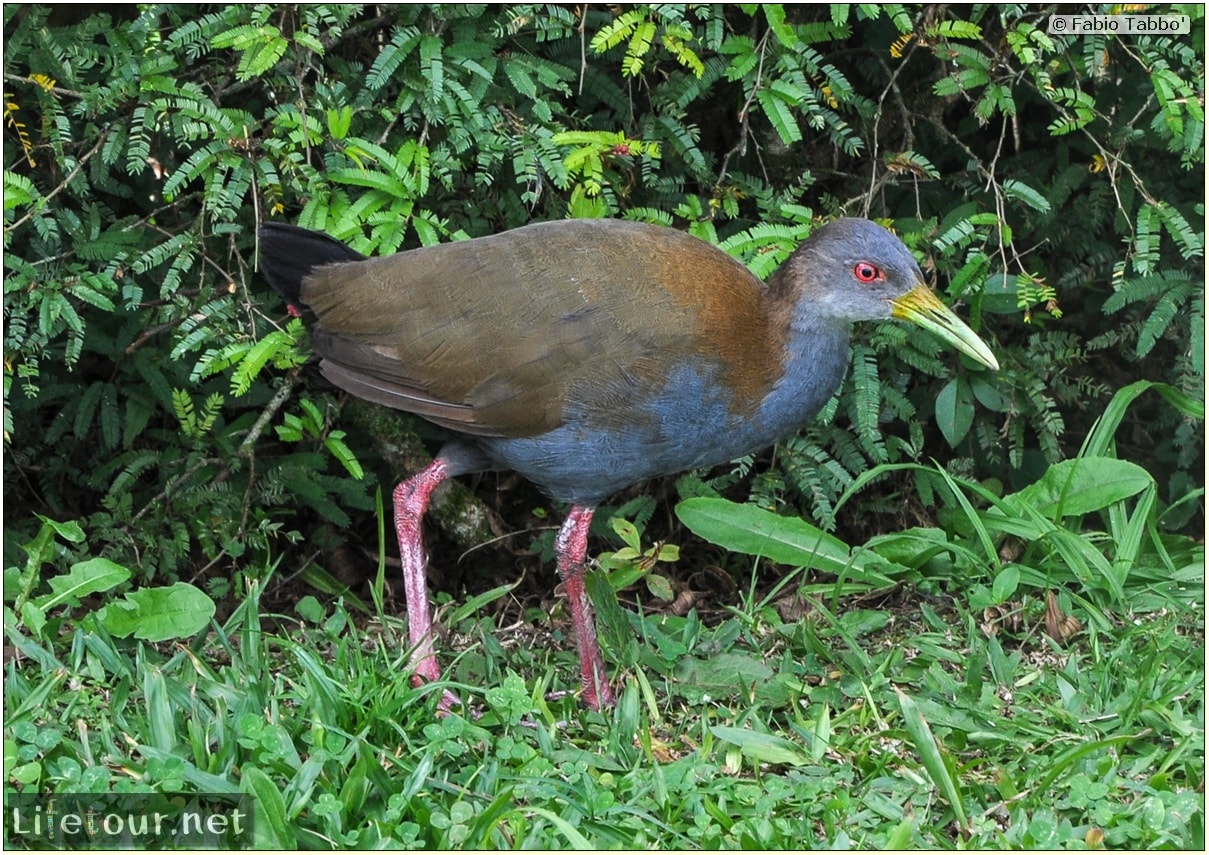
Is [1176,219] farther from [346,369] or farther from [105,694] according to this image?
[105,694]

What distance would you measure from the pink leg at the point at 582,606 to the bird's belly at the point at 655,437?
0.15 m

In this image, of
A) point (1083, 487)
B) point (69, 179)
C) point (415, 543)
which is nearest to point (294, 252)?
point (69, 179)

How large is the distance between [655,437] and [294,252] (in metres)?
1.34

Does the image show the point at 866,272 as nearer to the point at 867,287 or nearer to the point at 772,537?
the point at 867,287

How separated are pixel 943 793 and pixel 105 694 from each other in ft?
7.72

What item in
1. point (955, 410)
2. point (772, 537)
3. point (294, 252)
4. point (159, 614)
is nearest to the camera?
point (159, 614)

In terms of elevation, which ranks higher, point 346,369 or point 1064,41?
point 1064,41

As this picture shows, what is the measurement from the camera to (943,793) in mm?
3465

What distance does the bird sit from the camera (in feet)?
13.3

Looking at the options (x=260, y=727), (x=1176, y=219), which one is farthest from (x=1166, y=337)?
(x=260, y=727)

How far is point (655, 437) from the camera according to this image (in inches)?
161

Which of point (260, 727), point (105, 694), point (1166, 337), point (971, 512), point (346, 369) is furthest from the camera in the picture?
point (1166, 337)
